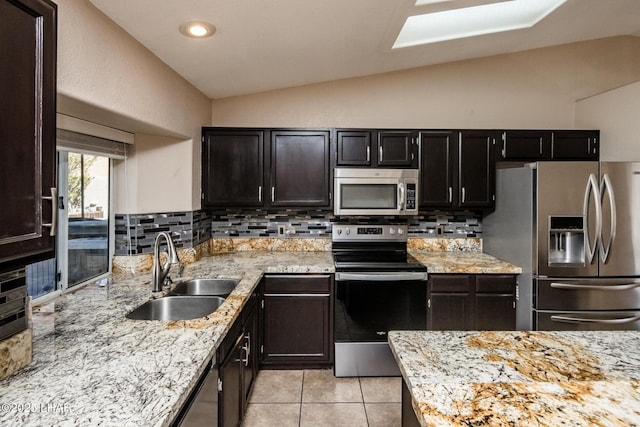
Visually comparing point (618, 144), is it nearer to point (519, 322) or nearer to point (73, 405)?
point (519, 322)

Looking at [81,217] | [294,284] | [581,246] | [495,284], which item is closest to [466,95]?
[581,246]

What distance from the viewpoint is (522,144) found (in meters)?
3.34

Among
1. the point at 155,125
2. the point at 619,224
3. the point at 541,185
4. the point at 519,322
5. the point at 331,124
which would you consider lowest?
the point at 519,322

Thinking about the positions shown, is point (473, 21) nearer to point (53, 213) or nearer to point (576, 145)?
point (576, 145)

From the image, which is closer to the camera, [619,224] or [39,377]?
[39,377]

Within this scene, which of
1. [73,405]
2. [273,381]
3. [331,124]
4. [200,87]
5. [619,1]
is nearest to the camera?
[73,405]

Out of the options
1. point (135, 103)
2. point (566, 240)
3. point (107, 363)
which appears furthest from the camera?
point (566, 240)

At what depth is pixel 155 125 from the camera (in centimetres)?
244

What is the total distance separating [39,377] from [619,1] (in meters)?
3.77

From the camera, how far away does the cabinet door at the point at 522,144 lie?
11.0 ft

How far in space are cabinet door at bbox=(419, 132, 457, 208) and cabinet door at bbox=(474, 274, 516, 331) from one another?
2.39ft

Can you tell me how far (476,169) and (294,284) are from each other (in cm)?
182

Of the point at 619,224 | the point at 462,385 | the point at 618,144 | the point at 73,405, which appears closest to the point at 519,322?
the point at 619,224

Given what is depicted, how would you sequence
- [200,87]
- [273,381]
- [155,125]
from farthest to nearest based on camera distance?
1. [200,87]
2. [273,381]
3. [155,125]
